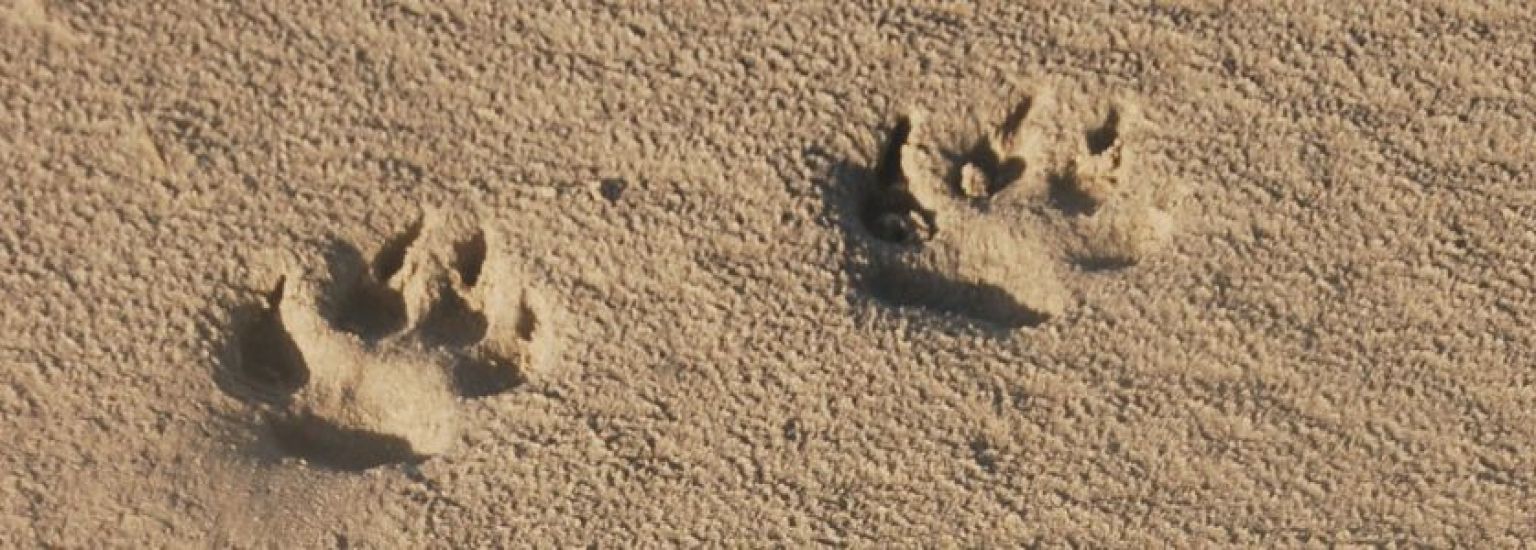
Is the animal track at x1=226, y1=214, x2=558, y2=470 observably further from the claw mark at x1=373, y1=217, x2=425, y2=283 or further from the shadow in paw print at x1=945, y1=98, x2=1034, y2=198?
the shadow in paw print at x1=945, y1=98, x2=1034, y2=198

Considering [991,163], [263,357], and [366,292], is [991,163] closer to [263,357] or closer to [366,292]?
[366,292]

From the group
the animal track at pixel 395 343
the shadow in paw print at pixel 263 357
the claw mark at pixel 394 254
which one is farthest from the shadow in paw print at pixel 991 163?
the shadow in paw print at pixel 263 357

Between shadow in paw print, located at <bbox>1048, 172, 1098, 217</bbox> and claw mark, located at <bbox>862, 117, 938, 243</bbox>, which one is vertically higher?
shadow in paw print, located at <bbox>1048, 172, 1098, 217</bbox>

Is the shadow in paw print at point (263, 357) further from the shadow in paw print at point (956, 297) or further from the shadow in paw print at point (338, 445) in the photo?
the shadow in paw print at point (956, 297)

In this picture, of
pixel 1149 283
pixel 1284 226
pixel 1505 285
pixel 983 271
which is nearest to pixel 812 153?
pixel 983 271

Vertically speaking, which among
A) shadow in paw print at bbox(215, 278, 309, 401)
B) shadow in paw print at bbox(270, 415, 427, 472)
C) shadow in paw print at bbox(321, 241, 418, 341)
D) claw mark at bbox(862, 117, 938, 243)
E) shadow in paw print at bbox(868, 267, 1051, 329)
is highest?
claw mark at bbox(862, 117, 938, 243)

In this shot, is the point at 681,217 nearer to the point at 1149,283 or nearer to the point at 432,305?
the point at 432,305

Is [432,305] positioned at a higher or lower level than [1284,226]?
lower

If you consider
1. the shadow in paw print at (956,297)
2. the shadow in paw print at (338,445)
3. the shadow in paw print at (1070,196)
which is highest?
the shadow in paw print at (1070,196)

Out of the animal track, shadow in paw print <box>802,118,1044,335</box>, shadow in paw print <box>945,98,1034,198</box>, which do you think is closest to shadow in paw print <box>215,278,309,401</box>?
the animal track
